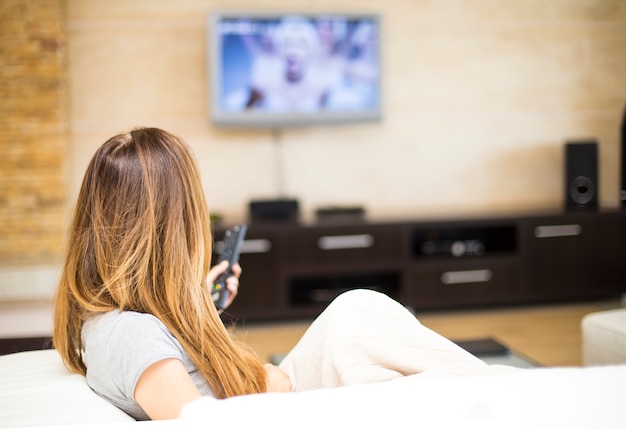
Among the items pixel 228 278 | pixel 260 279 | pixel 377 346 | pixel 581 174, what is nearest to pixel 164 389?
pixel 377 346

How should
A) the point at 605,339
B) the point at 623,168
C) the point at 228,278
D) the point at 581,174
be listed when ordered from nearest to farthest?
the point at 228,278, the point at 605,339, the point at 581,174, the point at 623,168

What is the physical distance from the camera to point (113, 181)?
45.1 inches

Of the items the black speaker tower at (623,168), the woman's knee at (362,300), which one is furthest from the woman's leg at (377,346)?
the black speaker tower at (623,168)

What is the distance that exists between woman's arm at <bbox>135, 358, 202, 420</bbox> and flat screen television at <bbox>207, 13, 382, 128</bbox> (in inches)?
130

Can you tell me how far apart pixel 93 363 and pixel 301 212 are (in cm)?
345

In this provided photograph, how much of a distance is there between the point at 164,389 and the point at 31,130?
11.4ft

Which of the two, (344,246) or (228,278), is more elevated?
(228,278)

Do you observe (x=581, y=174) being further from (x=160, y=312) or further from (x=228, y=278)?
(x=160, y=312)

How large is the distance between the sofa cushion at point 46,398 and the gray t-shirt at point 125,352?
0.03 metres

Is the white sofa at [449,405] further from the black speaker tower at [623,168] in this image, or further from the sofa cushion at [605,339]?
the black speaker tower at [623,168]

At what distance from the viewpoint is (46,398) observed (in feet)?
3.46

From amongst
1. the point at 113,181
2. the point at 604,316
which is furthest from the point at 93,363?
the point at 604,316

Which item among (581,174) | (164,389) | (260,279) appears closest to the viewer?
(164,389)

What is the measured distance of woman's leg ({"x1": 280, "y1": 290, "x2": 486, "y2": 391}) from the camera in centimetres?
103
